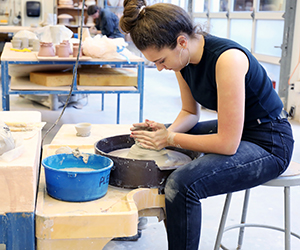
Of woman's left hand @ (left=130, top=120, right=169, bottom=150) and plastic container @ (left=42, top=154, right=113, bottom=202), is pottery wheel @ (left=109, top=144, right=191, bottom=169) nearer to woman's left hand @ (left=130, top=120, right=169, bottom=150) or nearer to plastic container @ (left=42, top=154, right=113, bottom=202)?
woman's left hand @ (left=130, top=120, right=169, bottom=150)

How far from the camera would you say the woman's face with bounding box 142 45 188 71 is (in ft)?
4.12

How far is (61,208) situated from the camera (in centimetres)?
109

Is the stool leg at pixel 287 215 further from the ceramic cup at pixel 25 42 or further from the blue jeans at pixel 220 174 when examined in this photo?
the ceramic cup at pixel 25 42

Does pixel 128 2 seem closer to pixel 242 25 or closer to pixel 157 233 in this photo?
pixel 157 233

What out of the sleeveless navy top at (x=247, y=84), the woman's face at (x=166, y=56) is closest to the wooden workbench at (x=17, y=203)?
the woman's face at (x=166, y=56)

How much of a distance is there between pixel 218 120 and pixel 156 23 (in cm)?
37

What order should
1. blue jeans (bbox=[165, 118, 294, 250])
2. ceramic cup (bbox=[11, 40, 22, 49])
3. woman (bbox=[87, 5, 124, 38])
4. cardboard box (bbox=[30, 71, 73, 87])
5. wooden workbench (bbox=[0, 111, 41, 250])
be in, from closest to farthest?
wooden workbench (bbox=[0, 111, 41, 250]) < blue jeans (bbox=[165, 118, 294, 250]) < cardboard box (bbox=[30, 71, 73, 87]) < ceramic cup (bbox=[11, 40, 22, 49]) < woman (bbox=[87, 5, 124, 38])

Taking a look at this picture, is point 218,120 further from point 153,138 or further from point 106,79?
point 106,79

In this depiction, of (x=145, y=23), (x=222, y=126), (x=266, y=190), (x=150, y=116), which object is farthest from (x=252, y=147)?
(x=150, y=116)

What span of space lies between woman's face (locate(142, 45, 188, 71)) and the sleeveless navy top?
85 millimetres

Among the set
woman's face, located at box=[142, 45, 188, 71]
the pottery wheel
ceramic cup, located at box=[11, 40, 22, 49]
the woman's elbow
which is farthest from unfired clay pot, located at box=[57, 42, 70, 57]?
the woman's elbow

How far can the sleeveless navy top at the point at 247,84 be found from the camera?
49.8 inches

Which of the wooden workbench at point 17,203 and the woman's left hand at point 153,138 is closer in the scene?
the wooden workbench at point 17,203

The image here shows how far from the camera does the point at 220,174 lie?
1188mm
